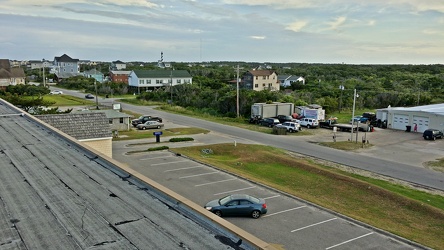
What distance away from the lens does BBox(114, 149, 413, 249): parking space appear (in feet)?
40.2

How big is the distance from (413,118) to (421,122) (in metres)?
0.94

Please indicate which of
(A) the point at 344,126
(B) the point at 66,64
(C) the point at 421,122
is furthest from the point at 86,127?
(B) the point at 66,64

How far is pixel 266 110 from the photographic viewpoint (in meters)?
41.7

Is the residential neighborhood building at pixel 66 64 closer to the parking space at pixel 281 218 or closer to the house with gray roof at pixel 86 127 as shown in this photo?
the parking space at pixel 281 218

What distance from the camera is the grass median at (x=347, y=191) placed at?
14.0 meters

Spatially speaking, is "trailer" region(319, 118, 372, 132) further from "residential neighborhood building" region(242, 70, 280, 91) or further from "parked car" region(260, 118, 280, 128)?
"residential neighborhood building" region(242, 70, 280, 91)

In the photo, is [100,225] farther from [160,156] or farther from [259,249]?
[160,156]

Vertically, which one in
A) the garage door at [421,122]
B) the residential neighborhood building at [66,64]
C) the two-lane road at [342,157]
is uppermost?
the residential neighborhood building at [66,64]

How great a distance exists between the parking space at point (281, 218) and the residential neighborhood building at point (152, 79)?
197 feet

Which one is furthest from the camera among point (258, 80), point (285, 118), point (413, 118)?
point (258, 80)

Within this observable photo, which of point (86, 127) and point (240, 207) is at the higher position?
point (86, 127)

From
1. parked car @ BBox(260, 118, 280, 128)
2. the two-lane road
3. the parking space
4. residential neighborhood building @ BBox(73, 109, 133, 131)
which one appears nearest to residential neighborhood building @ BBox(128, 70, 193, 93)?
parked car @ BBox(260, 118, 280, 128)

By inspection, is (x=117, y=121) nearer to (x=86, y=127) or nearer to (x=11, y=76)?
(x=86, y=127)

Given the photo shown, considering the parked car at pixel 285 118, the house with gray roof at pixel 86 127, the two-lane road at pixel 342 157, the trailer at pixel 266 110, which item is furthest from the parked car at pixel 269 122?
the house with gray roof at pixel 86 127
